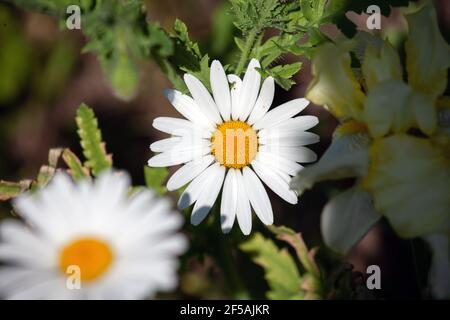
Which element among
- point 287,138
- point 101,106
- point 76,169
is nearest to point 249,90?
point 287,138

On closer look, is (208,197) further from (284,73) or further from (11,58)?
(11,58)

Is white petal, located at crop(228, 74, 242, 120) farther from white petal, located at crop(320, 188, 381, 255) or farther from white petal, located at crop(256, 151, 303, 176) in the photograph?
white petal, located at crop(320, 188, 381, 255)

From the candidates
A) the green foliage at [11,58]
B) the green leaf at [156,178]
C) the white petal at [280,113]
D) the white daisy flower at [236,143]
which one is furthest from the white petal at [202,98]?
the green foliage at [11,58]

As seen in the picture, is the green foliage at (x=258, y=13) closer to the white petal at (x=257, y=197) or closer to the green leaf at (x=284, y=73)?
the green leaf at (x=284, y=73)

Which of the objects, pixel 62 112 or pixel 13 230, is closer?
pixel 13 230
